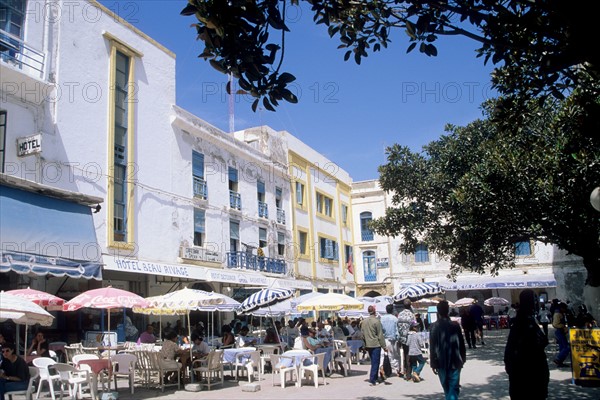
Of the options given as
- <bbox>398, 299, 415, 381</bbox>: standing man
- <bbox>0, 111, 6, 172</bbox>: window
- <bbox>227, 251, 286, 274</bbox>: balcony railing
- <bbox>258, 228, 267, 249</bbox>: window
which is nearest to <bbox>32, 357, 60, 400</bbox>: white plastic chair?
<bbox>0, 111, 6, 172</bbox>: window

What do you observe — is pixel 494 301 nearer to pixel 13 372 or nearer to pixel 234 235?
pixel 234 235

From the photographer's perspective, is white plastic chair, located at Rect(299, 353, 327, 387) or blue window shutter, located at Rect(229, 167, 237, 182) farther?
blue window shutter, located at Rect(229, 167, 237, 182)

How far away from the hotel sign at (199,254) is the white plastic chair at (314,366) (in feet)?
32.7

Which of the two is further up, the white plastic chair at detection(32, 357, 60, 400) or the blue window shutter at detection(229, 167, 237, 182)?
the blue window shutter at detection(229, 167, 237, 182)

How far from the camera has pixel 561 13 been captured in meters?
4.97

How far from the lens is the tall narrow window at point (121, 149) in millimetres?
18734

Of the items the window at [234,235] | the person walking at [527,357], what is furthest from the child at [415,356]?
the window at [234,235]

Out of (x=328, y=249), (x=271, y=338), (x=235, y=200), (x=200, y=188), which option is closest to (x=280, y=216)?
(x=235, y=200)

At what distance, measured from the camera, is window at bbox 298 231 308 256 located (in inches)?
1260

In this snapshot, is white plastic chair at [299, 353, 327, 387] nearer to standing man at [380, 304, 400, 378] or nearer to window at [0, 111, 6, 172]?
standing man at [380, 304, 400, 378]

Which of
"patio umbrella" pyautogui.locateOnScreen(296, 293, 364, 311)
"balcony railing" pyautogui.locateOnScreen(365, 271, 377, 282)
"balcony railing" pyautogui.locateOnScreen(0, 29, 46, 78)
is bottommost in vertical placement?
"patio umbrella" pyautogui.locateOnScreen(296, 293, 364, 311)

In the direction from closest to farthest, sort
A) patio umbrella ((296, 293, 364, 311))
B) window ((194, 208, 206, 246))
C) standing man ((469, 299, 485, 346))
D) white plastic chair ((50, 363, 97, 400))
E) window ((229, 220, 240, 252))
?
1. white plastic chair ((50, 363, 97, 400))
2. patio umbrella ((296, 293, 364, 311))
3. standing man ((469, 299, 485, 346))
4. window ((194, 208, 206, 246))
5. window ((229, 220, 240, 252))

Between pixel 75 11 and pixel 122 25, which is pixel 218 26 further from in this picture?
pixel 122 25

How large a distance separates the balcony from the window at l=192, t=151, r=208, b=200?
510cm
